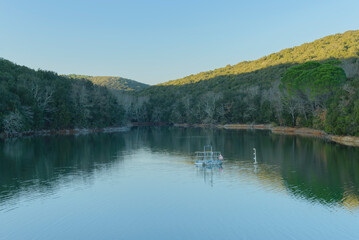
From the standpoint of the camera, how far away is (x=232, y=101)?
133 metres

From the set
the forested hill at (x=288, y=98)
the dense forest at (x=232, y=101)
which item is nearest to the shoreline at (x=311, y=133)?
the forested hill at (x=288, y=98)

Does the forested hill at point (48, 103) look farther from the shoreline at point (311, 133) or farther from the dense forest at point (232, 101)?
the shoreline at point (311, 133)

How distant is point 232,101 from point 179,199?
114 m

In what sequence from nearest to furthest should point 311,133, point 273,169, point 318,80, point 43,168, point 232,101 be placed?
point 273,169, point 43,168, point 318,80, point 311,133, point 232,101

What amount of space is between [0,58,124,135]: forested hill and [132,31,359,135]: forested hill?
48163mm

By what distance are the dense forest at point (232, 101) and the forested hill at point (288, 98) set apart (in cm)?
18

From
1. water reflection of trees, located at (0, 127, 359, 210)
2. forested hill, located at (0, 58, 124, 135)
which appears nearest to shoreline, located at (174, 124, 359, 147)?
water reflection of trees, located at (0, 127, 359, 210)

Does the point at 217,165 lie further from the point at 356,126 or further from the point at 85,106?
the point at 85,106

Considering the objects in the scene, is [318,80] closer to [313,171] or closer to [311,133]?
[311,133]

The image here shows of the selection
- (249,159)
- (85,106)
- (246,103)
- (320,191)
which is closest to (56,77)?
(85,106)

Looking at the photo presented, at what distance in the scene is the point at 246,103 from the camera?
12675 cm

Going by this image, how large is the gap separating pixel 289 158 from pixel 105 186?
25467 millimetres

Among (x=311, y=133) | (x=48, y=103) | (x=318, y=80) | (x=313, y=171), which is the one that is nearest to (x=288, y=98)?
(x=311, y=133)

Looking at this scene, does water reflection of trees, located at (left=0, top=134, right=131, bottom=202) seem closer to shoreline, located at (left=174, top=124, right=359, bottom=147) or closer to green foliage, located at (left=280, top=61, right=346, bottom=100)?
shoreline, located at (left=174, top=124, right=359, bottom=147)
